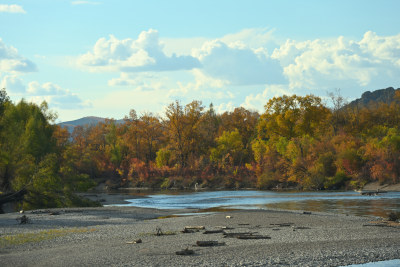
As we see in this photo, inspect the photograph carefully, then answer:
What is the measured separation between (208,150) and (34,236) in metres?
92.5

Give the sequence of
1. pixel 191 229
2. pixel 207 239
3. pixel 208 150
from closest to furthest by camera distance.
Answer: pixel 207 239, pixel 191 229, pixel 208 150

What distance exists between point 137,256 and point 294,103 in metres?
83.5

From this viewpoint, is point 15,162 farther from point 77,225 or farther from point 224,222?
point 224,222

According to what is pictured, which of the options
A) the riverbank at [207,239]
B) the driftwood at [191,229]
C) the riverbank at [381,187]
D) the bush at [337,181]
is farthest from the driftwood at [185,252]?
the bush at [337,181]

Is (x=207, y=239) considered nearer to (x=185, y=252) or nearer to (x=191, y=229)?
(x=191, y=229)

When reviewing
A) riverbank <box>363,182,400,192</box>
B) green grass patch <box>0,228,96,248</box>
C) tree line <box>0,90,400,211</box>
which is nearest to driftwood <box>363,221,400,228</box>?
green grass patch <box>0,228,96,248</box>

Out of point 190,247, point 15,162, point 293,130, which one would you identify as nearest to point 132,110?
point 293,130

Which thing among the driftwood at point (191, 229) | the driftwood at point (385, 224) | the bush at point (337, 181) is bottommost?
the driftwood at point (385, 224)

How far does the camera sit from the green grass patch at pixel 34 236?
2232 cm

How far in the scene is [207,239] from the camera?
22078 millimetres

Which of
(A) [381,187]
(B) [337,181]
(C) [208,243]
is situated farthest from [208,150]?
(C) [208,243]

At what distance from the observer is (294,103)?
97.8 metres

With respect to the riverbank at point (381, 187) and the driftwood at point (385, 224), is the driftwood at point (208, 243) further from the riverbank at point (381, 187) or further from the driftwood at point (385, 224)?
the riverbank at point (381, 187)

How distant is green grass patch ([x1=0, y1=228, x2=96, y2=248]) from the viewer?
22.3 metres
